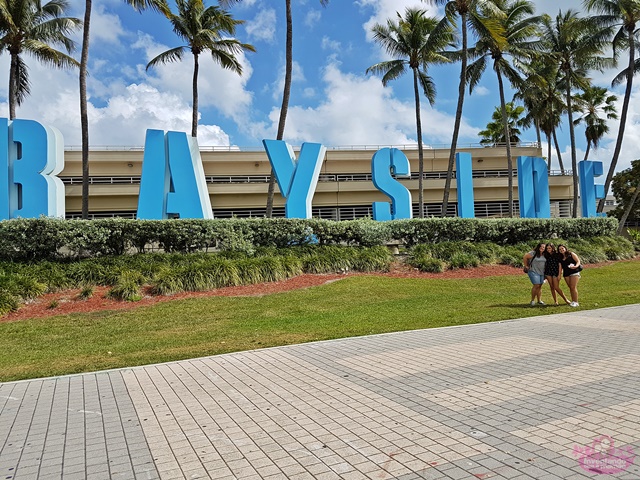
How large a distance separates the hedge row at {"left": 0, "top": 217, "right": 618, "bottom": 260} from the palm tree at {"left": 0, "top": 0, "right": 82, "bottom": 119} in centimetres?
1166

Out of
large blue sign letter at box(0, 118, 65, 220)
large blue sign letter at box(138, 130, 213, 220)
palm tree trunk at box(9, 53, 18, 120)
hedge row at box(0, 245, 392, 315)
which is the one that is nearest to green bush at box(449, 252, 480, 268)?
hedge row at box(0, 245, 392, 315)

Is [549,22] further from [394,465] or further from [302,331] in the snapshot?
[394,465]

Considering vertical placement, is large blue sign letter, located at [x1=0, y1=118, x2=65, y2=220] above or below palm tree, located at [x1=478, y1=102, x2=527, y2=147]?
below

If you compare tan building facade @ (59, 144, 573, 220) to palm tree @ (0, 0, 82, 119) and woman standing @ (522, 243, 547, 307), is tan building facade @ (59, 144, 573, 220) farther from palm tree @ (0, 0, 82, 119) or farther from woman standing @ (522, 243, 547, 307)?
woman standing @ (522, 243, 547, 307)

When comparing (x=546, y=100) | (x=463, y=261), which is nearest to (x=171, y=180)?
(x=463, y=261)

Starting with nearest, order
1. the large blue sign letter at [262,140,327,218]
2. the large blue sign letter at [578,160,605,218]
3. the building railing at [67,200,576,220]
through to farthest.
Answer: the large blue sign letter at [262,140,327,218] → the large blue sign letter at [578,160,605,218] → the building railing at [67,200,576,220]

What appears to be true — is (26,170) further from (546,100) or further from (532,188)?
(546,100)

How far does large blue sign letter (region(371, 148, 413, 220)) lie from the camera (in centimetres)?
2420

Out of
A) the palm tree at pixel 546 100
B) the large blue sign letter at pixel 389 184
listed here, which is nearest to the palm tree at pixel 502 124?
the palm tree at pixel 546 100

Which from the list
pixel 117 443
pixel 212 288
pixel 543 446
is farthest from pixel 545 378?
pixel 212 288

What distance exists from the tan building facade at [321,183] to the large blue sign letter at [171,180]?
1319 cm

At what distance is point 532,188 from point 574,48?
34.4 feet

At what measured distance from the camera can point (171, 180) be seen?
2017cm

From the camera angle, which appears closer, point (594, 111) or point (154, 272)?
point (154, 272)
